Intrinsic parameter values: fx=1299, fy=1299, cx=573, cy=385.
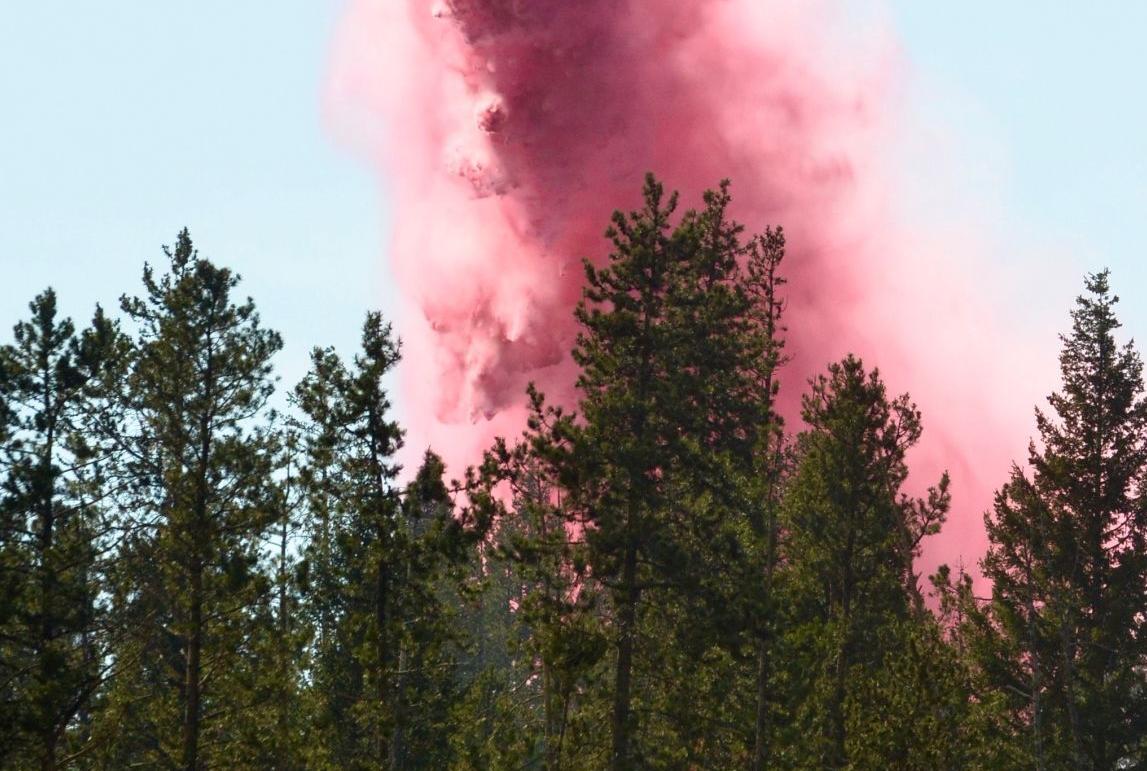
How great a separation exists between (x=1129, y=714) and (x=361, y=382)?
76.1 ft

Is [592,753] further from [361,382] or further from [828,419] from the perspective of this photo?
[828,419]

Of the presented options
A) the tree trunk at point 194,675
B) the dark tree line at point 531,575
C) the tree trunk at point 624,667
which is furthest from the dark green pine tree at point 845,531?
the tree trunk at point 194,675

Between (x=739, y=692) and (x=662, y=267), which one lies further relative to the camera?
(x=739, y=692)

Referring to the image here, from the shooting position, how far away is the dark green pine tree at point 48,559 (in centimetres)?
2031

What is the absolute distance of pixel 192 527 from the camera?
73.4 feet

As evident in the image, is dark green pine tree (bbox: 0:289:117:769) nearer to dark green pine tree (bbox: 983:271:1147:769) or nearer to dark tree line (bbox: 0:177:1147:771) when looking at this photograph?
dark tree line (bbox: 0:177:1147:771)

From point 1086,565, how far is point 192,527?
2517 cm

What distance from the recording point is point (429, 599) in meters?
24.1

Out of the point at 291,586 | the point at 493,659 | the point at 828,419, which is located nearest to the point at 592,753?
the point at 291,586

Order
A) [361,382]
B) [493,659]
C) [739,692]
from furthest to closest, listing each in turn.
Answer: [493,659]
[739,692]
[361,382]

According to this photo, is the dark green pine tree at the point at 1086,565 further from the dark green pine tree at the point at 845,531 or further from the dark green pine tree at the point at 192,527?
the dark green pine tree at the point at 192,527

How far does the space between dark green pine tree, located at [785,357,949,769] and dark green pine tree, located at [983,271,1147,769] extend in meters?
4.32

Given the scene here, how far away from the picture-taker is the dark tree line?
22.2 m

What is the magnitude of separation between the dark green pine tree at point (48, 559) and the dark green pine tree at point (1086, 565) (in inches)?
897
